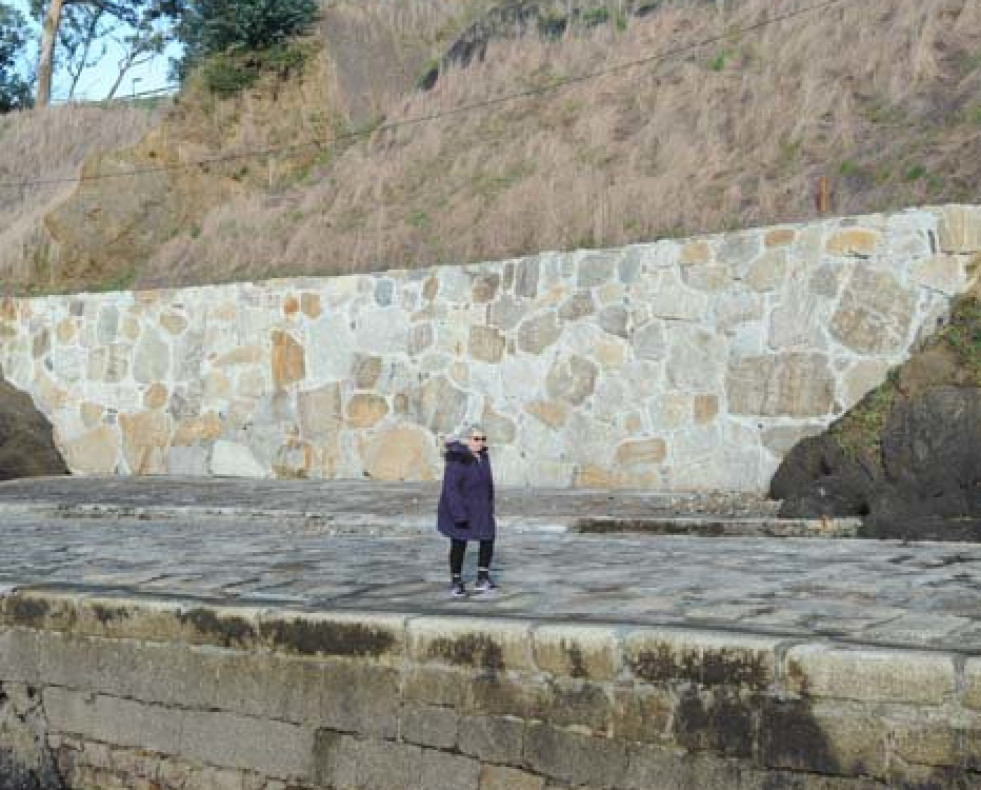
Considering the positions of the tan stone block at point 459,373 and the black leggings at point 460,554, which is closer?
the black leggings at point 460,554

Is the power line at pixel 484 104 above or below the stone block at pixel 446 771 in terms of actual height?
above

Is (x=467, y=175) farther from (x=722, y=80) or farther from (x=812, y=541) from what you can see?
(x=812, y=541)

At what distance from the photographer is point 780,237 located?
11.4 metres

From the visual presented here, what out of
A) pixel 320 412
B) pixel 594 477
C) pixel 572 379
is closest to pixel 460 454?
pixel 594 477

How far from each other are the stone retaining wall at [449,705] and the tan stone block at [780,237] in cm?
673

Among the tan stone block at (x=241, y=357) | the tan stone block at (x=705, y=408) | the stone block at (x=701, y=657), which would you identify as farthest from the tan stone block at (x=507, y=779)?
the tan stone block at (x=241, y=357)

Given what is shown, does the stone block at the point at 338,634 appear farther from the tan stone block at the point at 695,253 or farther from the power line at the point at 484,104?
the power line at the point at 484,104

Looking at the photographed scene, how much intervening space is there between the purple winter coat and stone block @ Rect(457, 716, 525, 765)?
121 cm

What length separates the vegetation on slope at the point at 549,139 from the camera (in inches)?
529

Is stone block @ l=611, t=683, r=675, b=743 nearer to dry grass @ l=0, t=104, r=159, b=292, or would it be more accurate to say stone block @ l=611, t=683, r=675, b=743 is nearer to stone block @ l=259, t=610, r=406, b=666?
stone block @ l=259, t=610, r=406, b=666

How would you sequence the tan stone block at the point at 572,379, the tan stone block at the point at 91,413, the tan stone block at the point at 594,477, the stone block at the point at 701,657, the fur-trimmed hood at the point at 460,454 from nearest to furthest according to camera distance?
the stone block at the point at 701,657 < the fur-trimmed hood at the point at 460,454 < the tan stone block at the point at 594,477 < the tan stone block at the point at 572,379 < the tan stone block at the point at 91,413

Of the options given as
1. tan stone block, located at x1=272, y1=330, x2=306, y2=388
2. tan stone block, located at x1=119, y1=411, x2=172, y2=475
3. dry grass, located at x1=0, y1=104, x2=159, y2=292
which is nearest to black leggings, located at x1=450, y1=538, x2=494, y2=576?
tan stone block, located at x1=272, y1=330, x2=306, y2=388

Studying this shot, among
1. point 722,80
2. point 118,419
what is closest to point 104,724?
point 118,419

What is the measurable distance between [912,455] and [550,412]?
14.5 ft
